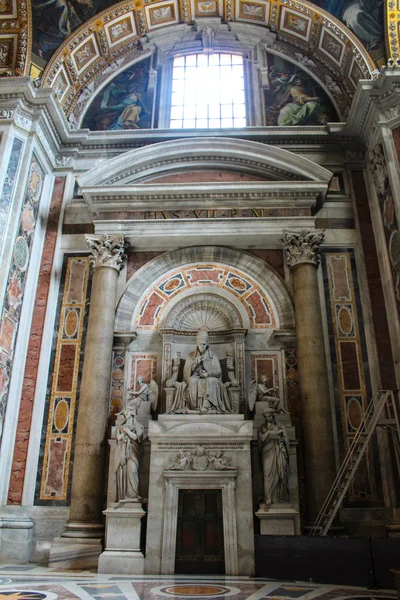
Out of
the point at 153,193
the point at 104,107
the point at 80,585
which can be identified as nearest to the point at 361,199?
the point at 153,193

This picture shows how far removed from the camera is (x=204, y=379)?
34.5 ft

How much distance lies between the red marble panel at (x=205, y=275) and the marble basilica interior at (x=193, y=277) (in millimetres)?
52

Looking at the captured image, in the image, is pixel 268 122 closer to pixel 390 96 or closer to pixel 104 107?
pixel 390 96

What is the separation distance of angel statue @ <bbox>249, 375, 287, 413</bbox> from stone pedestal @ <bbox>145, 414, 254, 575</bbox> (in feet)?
2.39

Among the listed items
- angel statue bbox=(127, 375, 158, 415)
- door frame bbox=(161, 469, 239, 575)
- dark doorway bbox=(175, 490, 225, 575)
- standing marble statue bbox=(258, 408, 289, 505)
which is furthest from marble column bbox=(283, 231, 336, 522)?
angel statue bbox=(127, 375, 158, 415)

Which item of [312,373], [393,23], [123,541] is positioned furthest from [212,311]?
[393,23]

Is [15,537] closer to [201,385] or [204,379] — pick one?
[201,385]

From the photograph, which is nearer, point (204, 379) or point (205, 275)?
point (204, 379)

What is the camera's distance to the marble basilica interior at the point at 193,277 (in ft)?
31.3

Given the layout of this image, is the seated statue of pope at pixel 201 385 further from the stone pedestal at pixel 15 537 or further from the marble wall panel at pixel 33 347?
the stone pedestal at pixel 15 537

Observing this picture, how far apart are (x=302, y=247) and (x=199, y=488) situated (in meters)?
5.42

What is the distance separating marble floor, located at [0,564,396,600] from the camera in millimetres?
5863

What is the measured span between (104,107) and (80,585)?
11.8 m

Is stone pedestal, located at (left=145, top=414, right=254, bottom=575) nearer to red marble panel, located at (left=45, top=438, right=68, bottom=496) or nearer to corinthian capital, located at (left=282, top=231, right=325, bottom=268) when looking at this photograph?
red marble panel, located at (left=45, top=438, right=68, bottom=496)
